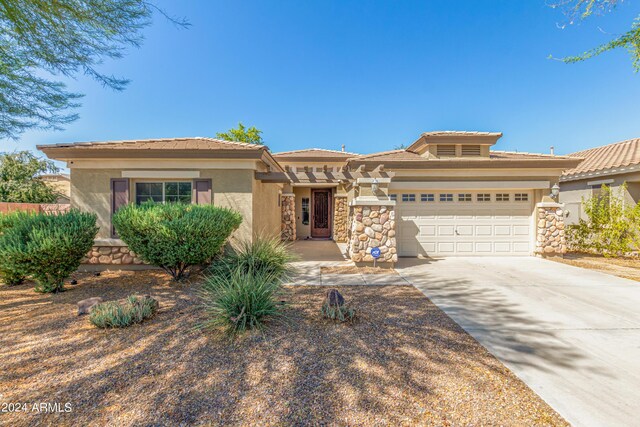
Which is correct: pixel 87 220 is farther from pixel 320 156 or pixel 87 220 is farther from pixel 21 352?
pixel 320 156

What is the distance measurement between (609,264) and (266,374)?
1116 centimetres

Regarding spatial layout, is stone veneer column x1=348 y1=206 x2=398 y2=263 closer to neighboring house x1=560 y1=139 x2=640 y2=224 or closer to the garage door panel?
the garage door panel

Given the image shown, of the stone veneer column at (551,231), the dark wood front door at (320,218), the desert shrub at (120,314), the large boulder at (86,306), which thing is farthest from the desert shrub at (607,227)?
the large boulder at (86,306)

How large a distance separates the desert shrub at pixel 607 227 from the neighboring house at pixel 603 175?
40 cm

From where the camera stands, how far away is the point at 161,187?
7918 millimetres

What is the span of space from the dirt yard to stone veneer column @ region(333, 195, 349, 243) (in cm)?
839

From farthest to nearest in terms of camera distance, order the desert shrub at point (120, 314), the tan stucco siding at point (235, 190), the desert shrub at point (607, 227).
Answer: the desert shrub at point (607, 227), the tan stucco siding at point (235, 190), the desert shrub at point (120, 314)

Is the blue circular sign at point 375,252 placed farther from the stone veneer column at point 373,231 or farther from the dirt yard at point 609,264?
the dirt yard at point 609,264

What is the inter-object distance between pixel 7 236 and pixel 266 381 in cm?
618

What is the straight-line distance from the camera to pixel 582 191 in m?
11.6

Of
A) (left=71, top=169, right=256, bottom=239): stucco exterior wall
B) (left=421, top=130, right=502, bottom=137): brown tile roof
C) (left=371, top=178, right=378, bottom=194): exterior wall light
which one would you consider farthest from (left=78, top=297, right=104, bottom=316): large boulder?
(left=421, top=130, right=502, bottom=137): brown tile roof

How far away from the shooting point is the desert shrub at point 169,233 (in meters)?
5.81

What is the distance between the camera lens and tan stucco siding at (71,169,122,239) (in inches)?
303

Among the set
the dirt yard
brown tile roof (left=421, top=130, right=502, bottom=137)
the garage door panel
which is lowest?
the dirt yard
